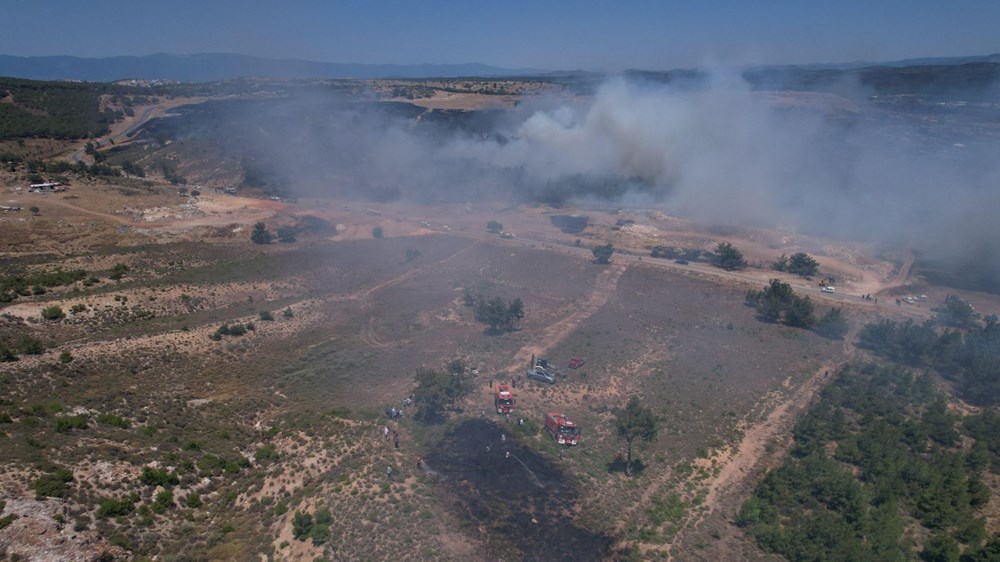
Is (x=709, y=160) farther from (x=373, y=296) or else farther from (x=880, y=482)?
(x=880, y=482)

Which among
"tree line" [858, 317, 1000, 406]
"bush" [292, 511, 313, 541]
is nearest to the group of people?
"bush" [292, 511, 313, 541]

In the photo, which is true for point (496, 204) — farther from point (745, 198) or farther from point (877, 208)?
point (877, 208)

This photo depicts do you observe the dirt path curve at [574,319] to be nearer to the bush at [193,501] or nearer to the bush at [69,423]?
the bush at [193,501]

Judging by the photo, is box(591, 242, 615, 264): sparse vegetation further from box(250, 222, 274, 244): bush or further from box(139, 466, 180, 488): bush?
box(139, 466, 180, 488): bush

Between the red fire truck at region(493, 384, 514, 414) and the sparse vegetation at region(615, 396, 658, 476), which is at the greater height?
the sparse vegetation at region(615, 396, 658, 476)

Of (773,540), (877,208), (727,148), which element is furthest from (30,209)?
(877,208)
